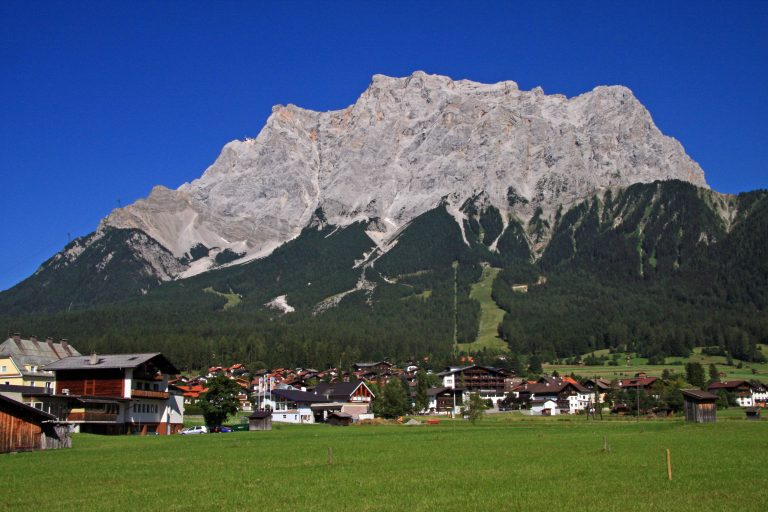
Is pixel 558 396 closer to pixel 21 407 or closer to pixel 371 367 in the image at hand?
pixel 371 367

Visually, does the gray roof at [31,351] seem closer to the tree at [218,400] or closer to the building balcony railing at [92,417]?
the building balcony railing at [92,417]

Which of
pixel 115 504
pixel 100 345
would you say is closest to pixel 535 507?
pixel 115 504

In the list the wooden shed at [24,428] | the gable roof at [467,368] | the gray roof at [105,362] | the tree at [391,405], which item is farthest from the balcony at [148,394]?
the gable roof at [467,368]

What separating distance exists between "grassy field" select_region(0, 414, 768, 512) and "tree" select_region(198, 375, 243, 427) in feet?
103

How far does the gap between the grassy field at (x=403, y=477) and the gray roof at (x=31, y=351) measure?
50.1 metres

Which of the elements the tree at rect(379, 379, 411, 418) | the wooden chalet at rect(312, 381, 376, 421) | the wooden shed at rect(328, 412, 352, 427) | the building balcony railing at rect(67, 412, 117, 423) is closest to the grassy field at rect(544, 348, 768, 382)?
the wooden chalet at rect(312, 381, 376, 421)

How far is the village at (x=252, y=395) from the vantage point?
7233cm

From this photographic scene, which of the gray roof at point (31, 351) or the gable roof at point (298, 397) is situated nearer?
the gray roof at point (31, 351)

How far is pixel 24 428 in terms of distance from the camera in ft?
162

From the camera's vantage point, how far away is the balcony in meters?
81.5

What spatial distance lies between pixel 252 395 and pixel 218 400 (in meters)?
73.1

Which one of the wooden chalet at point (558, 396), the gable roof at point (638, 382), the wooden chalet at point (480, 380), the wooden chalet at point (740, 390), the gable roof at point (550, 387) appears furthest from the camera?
the wooden chalet at point (480, 380)

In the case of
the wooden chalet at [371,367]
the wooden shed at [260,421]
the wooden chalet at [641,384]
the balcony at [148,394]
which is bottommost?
the wooden shed at [260,421]

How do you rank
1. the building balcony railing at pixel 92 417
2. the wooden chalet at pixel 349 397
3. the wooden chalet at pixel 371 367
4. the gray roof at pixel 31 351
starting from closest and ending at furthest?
the building balcony railing at pixel 92 417 → the gray roof at pixel 31 351 → the wooden chalet at pixel 349 397 → the wooden chalet at pixel 371 367
